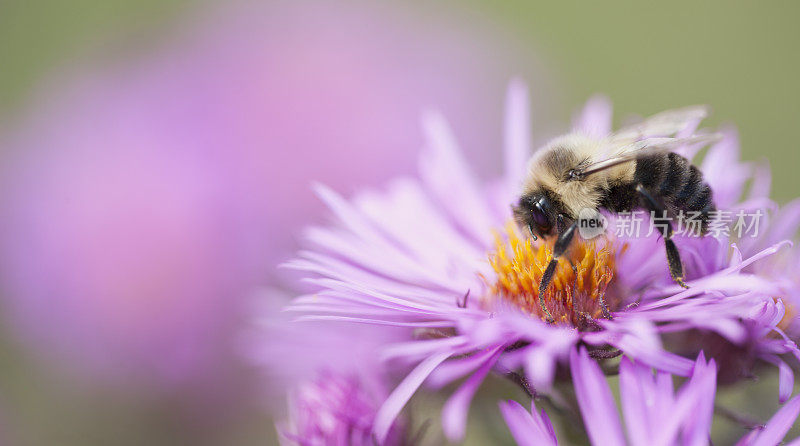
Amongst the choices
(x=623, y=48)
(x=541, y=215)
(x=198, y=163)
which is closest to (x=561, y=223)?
(x=541, y=215)

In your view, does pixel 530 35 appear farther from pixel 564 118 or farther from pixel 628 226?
pixel 628 226

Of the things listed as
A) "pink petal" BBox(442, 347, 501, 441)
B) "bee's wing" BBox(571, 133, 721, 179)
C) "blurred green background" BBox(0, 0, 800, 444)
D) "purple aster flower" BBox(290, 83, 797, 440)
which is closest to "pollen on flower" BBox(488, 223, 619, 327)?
"purple aster flower" BBox(290, 83, 797, 440)

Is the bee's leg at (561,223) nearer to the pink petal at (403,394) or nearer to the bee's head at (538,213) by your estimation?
the bee's head at (538,213)

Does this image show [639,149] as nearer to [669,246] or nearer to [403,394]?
[669,246]

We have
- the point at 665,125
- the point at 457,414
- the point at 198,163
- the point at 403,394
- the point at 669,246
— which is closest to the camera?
the point at 457,414

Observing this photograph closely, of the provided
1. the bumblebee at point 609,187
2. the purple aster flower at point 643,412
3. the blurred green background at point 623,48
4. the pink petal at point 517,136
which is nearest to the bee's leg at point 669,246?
the bumblebee at point 609,187

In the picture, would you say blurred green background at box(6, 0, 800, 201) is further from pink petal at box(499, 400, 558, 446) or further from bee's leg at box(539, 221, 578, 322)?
pink petal at box(499, 400, 558, 446)

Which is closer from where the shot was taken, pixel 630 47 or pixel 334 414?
pixel 334 414

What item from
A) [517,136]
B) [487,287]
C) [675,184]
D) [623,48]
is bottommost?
[487,287]
